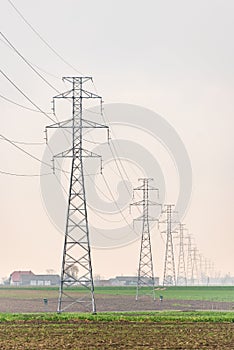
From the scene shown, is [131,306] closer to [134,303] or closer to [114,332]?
[134,303]

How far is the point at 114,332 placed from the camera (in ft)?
161

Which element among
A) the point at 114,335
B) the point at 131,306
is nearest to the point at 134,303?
the point at 131,306

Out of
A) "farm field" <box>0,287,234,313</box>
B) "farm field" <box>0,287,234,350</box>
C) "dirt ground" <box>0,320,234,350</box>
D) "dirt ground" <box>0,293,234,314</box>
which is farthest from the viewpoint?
"farm field" <box>0,287,234,313</box>

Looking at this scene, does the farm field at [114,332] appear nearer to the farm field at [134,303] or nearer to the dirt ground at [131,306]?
the dirt ground at [131,306]

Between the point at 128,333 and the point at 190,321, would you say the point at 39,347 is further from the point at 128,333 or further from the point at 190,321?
the point at 190,321

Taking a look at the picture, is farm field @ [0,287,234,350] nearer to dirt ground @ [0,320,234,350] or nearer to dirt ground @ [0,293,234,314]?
dirt ground @ [0,320,234,350]

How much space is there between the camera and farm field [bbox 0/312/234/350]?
1601 inches

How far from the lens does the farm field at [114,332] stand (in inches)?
1601

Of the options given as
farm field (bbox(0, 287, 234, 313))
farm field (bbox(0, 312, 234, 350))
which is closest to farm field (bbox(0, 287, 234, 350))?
farm field (bbox(0, 312, 234, 350))

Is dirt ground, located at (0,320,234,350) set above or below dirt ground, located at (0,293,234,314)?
below

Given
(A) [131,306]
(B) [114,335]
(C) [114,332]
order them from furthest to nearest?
(A) [131,306] < (C) [114,332] < (B) [114,335]

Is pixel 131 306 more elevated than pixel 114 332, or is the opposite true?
pixel 131 306

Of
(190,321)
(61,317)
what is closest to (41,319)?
(61,317)

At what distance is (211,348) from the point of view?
39.2 m
